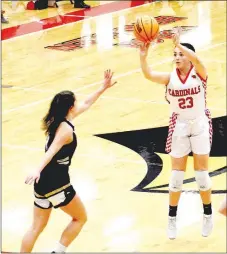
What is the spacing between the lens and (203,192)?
310 inches

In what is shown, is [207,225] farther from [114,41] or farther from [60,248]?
[114,41]

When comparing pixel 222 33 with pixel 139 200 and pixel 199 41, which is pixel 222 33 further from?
pixel 139 200

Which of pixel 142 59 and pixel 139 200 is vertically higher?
pixel 142 59

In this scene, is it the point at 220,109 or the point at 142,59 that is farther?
the point at 220,109

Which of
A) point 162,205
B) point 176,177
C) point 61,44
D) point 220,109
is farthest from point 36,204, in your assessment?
point 61,44

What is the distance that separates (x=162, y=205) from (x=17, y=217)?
1621mm

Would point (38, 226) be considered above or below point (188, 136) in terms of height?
below

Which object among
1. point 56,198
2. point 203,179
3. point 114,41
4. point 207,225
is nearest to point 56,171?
point 56,198

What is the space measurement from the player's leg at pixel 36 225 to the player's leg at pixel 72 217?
0.17 meters

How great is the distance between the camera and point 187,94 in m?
7.55

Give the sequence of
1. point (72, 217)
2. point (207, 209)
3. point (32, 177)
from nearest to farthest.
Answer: point (32, 177), point (72, 217), point (207, 209)

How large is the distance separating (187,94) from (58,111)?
1.26 metres

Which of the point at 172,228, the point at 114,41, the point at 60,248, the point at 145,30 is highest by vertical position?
the point at 145,30

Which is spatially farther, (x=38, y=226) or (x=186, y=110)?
(x=186, y=110)
